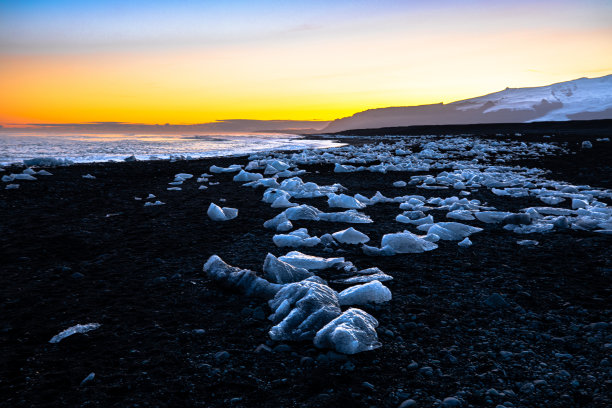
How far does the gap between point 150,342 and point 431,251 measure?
8.45 feet

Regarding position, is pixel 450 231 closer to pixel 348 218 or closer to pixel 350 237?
pixel 350 237

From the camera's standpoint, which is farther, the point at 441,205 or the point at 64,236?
the point at 441,205

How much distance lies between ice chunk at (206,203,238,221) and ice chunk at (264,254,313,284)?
222 cm

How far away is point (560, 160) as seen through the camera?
37.5 ft

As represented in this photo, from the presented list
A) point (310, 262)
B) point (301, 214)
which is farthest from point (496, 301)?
point (301, 214)

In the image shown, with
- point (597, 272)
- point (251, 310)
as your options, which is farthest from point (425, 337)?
point (597, 272)

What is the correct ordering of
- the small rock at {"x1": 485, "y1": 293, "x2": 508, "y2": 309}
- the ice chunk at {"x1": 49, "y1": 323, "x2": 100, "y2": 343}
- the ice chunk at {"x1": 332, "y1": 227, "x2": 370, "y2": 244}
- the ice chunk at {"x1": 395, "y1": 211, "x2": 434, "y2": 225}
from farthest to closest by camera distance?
the ice chunk at {"x1": 395, "y1": 211, "x2": 434, "y2": 225}, the ice chunk at {"x1": 332, "y1": 227, "x2": 370, "y2": 244}, the small rock at {"x1": 485, "y1": 293, "x2": 508, "y2": 309}, the ice chunk at {"x1": 49, "y1": 323, "x2": 100, "y2": 343}

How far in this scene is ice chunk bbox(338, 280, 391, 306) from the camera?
8.39 feet

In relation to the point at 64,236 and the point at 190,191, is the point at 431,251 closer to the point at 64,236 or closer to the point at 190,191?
the point at 64,236

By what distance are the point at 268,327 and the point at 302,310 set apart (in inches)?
9.1

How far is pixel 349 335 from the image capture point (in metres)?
2.03

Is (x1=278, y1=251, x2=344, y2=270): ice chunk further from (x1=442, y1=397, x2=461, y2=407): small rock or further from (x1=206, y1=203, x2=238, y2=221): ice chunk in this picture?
(x1=206, y1=203, x2=238, y2=221): ice chunk

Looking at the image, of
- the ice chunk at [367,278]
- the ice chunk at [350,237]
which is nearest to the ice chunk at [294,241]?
the ice chunk at [350,237]

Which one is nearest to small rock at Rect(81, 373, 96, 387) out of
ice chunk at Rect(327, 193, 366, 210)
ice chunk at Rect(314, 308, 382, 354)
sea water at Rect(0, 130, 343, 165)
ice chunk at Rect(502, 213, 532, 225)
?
ice chunk at Rect(314, 308, 382, 354)
